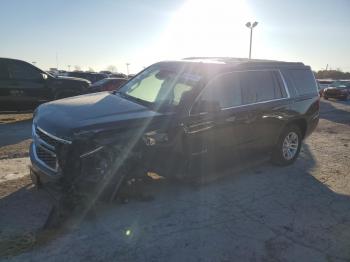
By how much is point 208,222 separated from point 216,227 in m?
0.14

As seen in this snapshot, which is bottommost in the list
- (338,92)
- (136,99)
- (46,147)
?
(338,92)

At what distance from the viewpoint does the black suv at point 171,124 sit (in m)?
4.12

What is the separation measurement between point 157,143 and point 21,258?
6.43 ft

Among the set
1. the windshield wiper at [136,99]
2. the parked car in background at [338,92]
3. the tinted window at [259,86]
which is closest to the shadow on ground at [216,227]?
the windshield wiper at [136,99]

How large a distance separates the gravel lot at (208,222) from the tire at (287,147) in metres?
0.44

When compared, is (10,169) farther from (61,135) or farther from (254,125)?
(254,125)

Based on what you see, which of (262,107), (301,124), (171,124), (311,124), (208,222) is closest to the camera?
(208,222)

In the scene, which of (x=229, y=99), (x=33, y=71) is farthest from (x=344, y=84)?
(x=229, y=99)

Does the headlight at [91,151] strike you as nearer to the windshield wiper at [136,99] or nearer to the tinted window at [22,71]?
the windshield wiper at [136,99]

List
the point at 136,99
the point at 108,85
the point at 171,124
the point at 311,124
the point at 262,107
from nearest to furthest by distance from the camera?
the point at 171,124 < the point at 136,99 < the point at 262,107 < the point at 311,124 < the point at 108,85

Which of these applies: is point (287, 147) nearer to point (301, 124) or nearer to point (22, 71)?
point (301, 124)

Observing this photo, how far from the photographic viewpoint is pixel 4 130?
9.53 m

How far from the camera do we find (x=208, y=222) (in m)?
4.32

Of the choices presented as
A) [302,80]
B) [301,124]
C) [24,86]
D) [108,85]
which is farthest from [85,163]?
[108,85]
